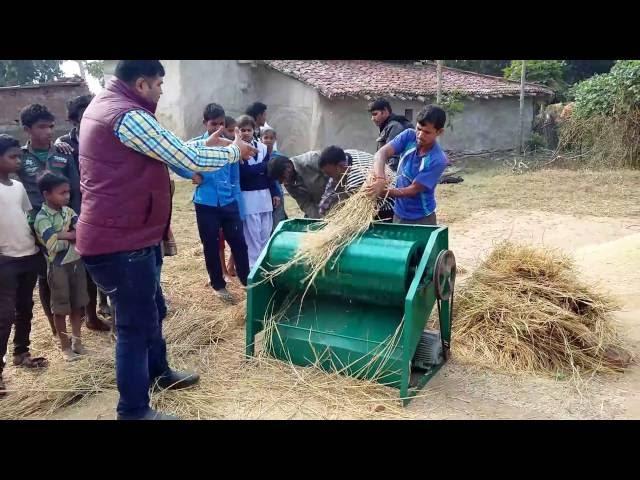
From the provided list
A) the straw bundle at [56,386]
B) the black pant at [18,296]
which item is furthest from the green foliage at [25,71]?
the straw bundle at [56,386]

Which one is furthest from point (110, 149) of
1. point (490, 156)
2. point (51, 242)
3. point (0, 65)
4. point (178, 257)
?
point (0, 65)

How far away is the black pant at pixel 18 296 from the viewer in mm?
3461

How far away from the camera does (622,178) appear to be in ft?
39.8

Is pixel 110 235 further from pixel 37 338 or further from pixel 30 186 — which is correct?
pixel 37 338

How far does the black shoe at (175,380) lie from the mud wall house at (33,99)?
10.3m

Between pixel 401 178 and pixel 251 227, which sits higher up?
pixel 401 178

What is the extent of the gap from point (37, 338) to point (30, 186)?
1.22m

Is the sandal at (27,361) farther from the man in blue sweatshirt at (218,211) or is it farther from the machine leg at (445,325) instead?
the machine leg at (445,325)

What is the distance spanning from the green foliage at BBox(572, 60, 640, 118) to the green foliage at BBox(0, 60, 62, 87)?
23.2m

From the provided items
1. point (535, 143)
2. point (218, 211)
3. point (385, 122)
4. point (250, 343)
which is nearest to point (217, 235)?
point (218, 211)

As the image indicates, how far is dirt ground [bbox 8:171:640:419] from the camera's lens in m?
3.22

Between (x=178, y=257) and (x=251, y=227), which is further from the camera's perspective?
(x=178, y=257)

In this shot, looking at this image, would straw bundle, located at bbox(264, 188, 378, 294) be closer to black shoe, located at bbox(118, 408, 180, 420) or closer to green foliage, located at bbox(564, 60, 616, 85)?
black shoe, located at bbox(118, 408, 180, 420)

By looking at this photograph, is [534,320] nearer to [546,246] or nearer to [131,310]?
[546,246]
